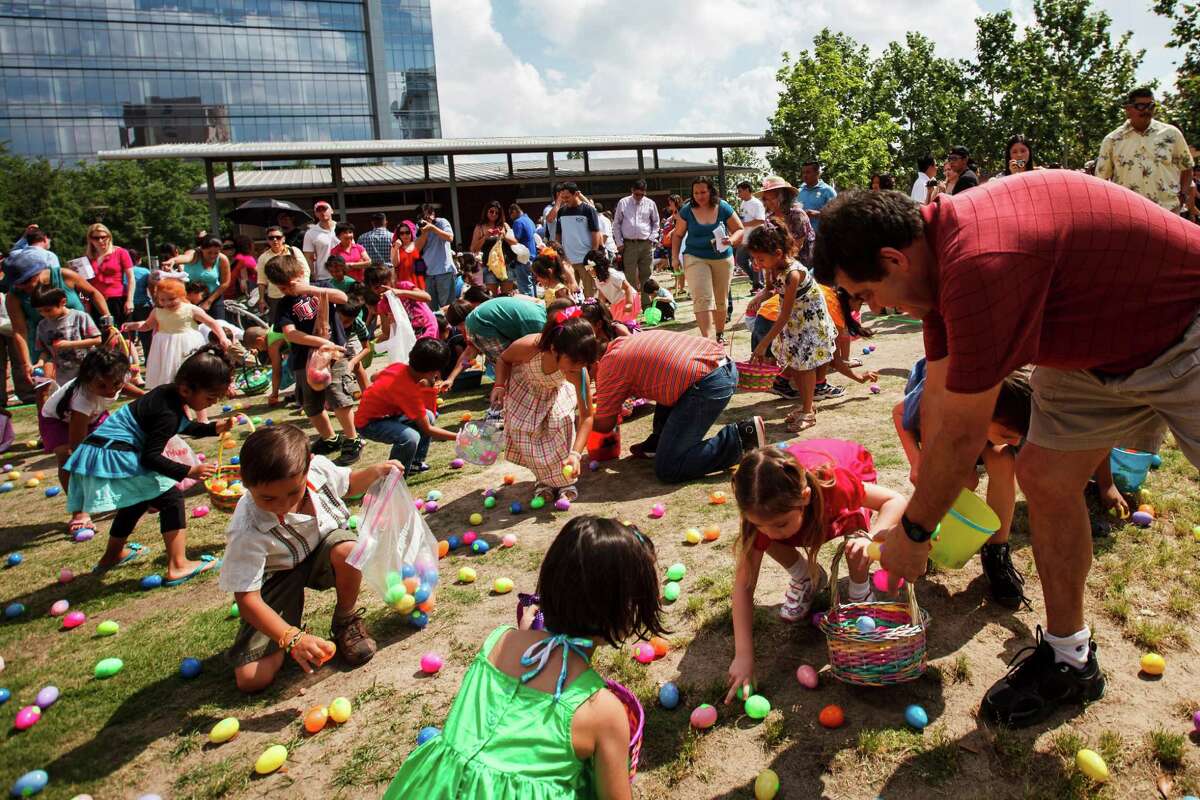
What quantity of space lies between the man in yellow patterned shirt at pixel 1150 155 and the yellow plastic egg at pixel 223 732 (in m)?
8.34

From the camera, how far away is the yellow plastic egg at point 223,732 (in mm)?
2955

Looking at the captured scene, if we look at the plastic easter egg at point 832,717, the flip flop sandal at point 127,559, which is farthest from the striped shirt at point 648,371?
the flip flop sandal at point 127,559

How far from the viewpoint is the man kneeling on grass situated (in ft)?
10.0

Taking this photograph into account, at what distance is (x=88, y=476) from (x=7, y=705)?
150 cm

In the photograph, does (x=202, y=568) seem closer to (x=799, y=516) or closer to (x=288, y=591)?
(x=288, y=591)

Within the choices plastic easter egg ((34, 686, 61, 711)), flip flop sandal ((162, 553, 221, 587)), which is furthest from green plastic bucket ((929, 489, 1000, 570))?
flip flop sandal ((162, 553, 221, 587))

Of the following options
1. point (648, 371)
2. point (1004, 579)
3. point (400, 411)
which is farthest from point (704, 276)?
point (1004, 579)

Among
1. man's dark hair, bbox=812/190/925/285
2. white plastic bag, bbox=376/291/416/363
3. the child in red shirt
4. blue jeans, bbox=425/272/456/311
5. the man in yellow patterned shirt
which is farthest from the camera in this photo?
blue jeans, bbox=425/272/456/311

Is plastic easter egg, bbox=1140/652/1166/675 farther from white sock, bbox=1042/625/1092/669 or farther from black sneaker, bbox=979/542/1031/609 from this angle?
black sneaker, bbox=979/542/1031/609

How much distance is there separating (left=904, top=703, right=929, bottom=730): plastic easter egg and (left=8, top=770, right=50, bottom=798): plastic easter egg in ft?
Answer: 10.2

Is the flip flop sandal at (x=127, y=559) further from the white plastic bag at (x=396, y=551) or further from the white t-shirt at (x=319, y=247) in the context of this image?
the white t-shirt at (x=319, y=247)

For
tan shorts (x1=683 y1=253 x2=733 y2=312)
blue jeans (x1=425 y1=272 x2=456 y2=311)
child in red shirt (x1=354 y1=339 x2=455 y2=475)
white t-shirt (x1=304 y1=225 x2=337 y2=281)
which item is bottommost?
child in red shirt (x1=354 y1=339 x2=455 y2=475)

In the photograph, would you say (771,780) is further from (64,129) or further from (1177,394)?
(64,129)

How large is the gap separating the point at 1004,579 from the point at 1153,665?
61cm
